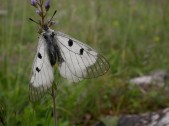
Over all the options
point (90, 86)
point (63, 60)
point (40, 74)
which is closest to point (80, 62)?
point (63, 60)

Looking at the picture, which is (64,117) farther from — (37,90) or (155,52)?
(155,52)

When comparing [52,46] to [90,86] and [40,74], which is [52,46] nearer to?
[40,74]

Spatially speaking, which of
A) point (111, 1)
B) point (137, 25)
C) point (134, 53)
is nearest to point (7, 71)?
point (134, 53)

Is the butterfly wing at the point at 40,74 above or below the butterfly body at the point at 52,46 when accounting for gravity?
below

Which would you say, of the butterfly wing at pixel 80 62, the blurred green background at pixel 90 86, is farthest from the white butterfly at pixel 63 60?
the blurred green background at pixel 90 86

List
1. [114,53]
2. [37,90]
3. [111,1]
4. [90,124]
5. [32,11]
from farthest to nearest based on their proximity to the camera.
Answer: [111,1] < [32,11] < [114,53] < [90,124] < [37,90]

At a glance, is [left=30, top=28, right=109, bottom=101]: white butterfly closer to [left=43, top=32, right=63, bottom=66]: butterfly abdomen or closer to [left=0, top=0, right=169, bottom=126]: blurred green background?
[left=43, top=32, right=63, bottom=66]: butterfly abdomen

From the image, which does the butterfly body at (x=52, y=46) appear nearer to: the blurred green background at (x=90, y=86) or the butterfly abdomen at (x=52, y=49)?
the butterfly abdomen at (x=52, y=49)

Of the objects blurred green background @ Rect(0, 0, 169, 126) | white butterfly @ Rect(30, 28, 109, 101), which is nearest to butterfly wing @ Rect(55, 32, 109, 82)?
white butterfly @ Rect(30, 28, 109, 101)
